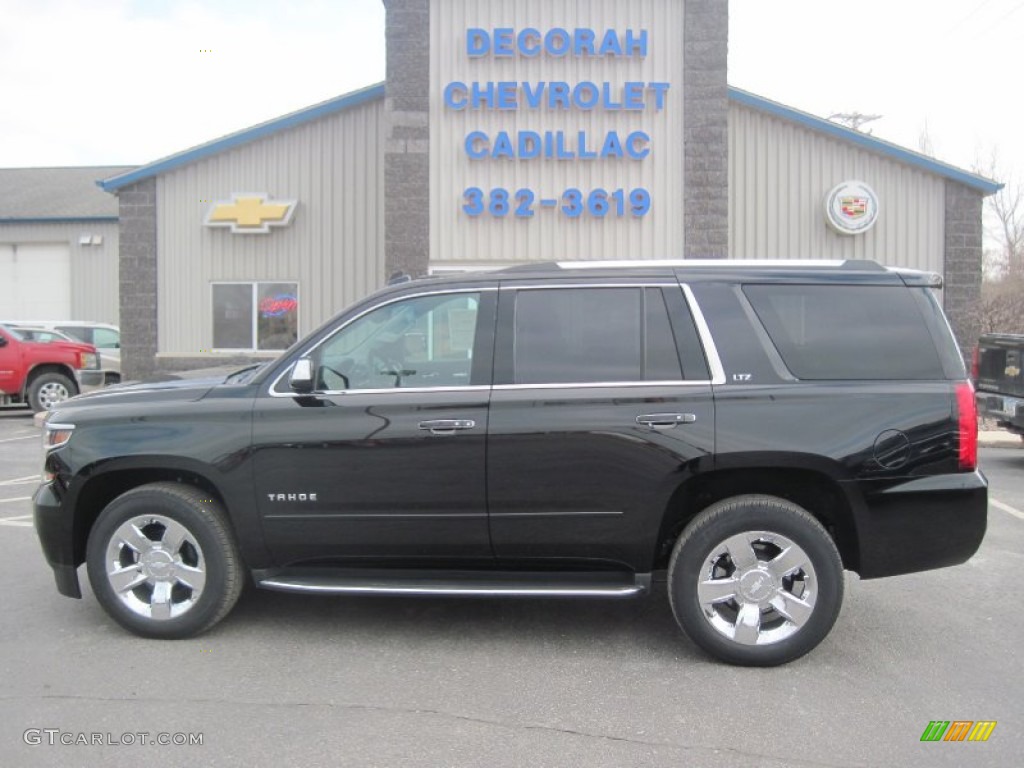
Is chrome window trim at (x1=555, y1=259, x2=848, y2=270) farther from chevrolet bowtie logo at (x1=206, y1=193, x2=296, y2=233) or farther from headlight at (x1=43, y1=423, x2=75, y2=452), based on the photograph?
chevrolet bowtie logo at (x1=206, y1=193, x2=296, y2=233)

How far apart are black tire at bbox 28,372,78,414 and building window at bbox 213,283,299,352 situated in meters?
2.80

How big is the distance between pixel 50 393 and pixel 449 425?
13.1m

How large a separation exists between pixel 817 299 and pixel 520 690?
2334mm

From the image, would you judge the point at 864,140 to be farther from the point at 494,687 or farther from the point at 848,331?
the point at 494,687

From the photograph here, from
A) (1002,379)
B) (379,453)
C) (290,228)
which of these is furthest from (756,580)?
(290,228)

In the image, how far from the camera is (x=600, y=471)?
4320 mm

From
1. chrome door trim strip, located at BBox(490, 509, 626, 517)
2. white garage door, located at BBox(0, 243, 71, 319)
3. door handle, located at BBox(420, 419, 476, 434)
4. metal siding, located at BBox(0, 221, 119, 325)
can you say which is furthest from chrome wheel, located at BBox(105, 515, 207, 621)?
white garage door, located at BBox(0, 243, 71, 319)

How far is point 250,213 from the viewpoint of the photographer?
17.0 meters

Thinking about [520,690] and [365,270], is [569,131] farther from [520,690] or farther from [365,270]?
[520,690]

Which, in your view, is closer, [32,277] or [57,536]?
[57,536]

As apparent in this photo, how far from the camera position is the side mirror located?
14.5 ft

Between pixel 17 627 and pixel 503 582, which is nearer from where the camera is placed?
pixel 503 582

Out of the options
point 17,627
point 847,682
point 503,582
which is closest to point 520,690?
point 503,582

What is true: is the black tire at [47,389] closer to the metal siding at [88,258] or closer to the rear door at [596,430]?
the rear door at [596,430]
